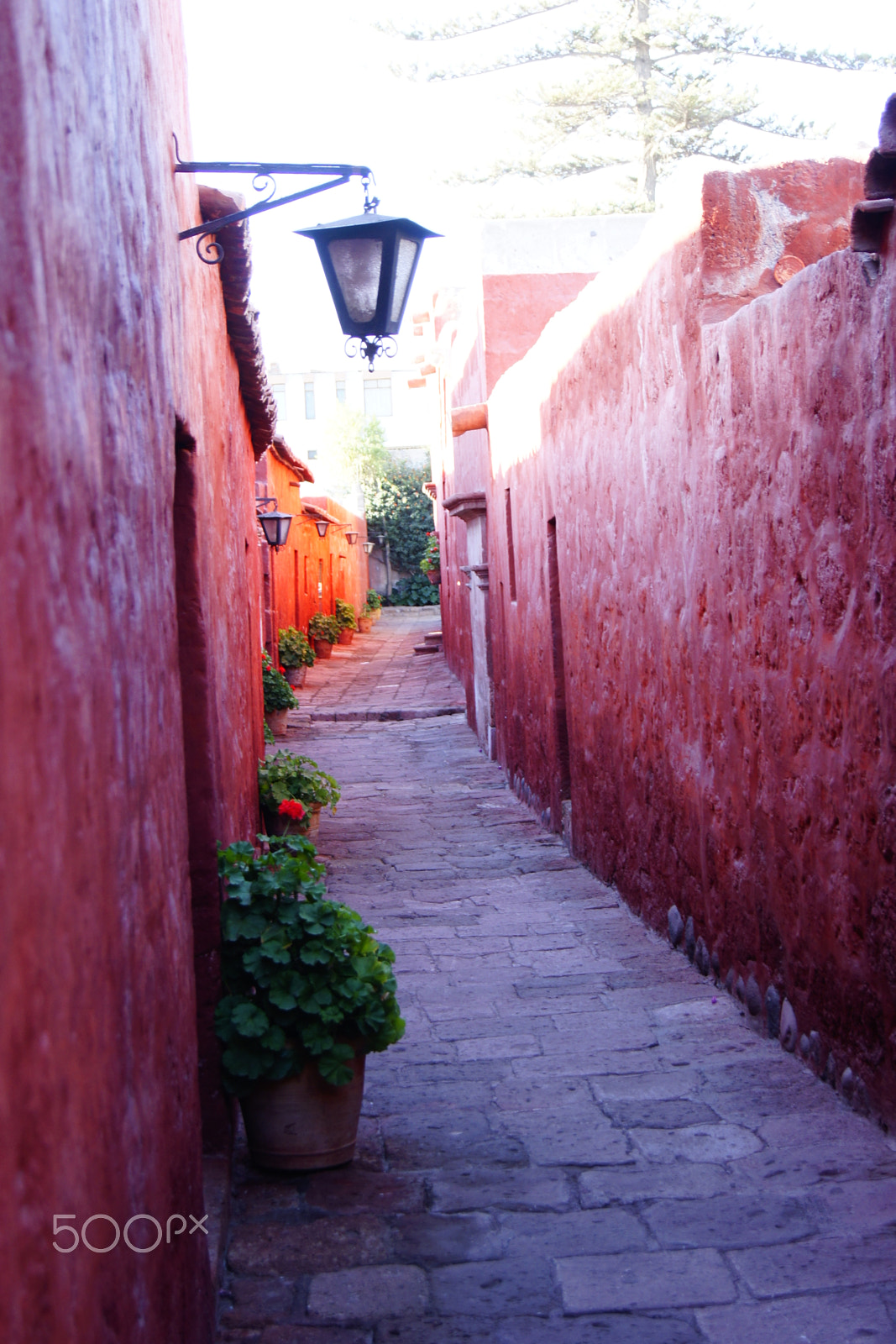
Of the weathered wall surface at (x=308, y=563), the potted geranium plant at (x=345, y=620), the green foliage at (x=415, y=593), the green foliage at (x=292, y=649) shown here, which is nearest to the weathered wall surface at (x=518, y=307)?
the weathered wall surface at (x=308, y=563)

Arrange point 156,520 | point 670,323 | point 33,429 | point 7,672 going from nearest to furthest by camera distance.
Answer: point 7,672
point 33,429
point 156,520
point 670,323

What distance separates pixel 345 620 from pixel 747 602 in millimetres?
25648

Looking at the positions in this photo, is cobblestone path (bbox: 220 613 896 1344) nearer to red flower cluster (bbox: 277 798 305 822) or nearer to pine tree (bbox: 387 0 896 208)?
red flower cluster (bbox: 277 798 305 822)

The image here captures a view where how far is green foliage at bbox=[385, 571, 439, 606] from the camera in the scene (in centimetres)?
4381

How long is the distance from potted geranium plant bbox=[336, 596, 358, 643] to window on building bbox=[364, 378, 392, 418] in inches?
961

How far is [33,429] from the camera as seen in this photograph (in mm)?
1632

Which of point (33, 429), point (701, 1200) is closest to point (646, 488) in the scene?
point (701, 1200)

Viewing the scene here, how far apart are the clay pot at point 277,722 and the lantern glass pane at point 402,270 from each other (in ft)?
35.1

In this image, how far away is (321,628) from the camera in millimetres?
26516

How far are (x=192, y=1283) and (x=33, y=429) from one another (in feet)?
6.22

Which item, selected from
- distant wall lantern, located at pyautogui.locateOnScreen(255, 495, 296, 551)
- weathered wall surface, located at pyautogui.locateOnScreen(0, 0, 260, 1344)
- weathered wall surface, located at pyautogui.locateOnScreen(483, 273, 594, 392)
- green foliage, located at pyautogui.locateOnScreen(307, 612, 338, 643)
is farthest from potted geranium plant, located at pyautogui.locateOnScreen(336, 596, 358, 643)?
weathered wall surface, located at pyautogui.locateOnScreen(0, 0, 260, 1344)

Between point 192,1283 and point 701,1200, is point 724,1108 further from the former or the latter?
point 192,1283

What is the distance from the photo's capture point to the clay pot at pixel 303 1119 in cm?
378

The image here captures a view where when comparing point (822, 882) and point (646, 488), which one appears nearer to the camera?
point (822, 882)
